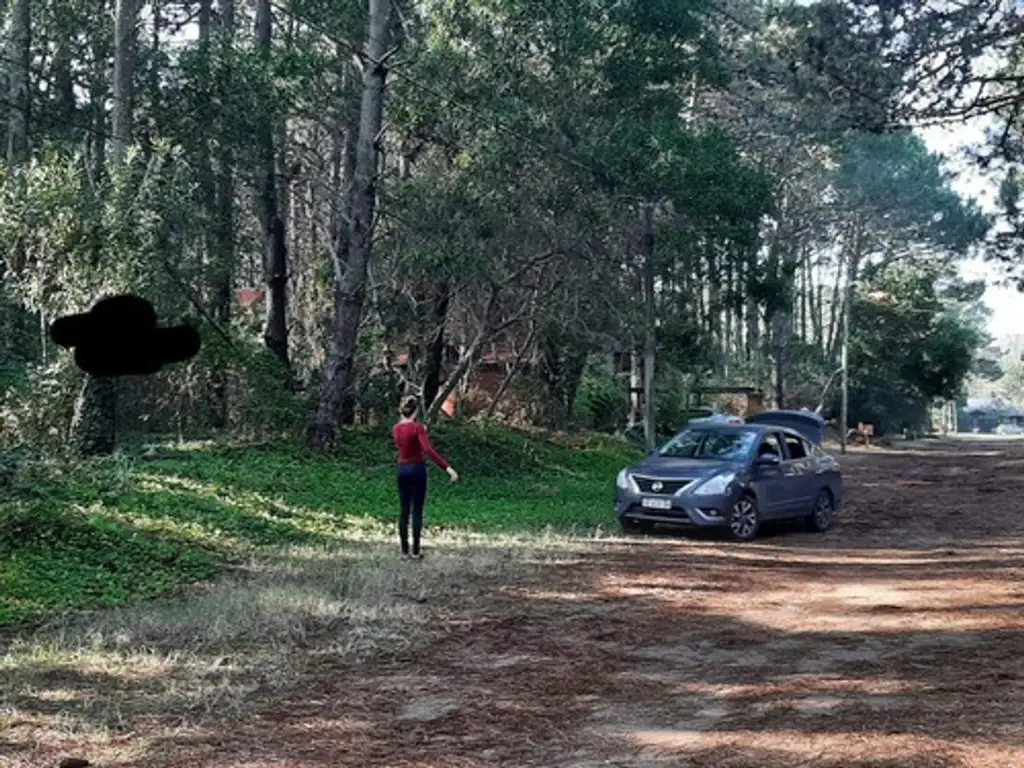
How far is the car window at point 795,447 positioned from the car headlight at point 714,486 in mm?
2081

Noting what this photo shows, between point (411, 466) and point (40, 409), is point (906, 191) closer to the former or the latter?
point (40, 409)

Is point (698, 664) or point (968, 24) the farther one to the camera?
point (968, 24)

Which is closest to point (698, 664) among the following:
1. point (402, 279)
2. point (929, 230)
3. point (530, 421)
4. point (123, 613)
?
point (123, 613)

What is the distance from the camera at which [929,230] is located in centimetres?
5456

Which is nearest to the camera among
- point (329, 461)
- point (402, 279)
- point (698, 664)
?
point (698, 664)

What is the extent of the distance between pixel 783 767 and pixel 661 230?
20.6 meters

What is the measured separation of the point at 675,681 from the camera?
695 centimetres

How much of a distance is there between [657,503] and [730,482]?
3.40 feet

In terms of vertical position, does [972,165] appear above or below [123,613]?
above

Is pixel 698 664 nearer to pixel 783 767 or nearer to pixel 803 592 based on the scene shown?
pixel 783 767

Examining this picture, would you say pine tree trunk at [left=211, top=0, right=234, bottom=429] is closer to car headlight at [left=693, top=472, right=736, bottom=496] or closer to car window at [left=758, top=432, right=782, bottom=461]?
car headlight at [left=693, top=472, right=736, bottom=496]

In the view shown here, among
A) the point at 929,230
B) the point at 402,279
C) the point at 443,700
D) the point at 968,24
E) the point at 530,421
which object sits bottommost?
the point at 443,700

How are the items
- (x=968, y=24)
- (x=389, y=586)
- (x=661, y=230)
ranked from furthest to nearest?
(x=661, y=230) → (x=968, y=24) → (x=389, y=586)

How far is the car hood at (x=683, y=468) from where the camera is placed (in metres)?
14.9
